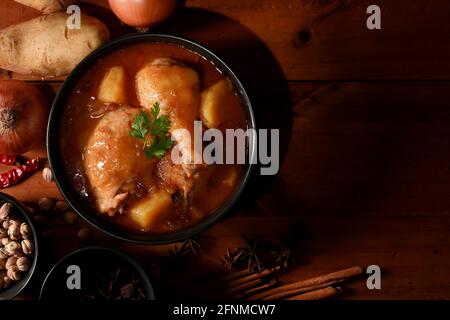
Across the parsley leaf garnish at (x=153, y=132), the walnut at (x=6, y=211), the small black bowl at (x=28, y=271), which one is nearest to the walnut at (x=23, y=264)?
the small black bowl at (x=28, y=271)

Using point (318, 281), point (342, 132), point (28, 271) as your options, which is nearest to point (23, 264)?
point (28, 271)

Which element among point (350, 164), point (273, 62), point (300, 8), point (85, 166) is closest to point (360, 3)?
point (300, 8)

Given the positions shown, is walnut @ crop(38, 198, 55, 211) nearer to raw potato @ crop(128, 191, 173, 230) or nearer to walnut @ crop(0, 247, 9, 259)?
walnut @ crop(0, 247, 9, 259)

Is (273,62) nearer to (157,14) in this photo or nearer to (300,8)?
(300,8)

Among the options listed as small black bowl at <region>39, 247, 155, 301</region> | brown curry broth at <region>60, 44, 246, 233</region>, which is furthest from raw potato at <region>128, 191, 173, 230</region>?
small black bowl at <region>39, 247, 155, 301</region>

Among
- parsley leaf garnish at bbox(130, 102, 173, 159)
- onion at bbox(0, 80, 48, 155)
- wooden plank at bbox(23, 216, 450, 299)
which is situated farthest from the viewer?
→ wooden plank at bbox(23, 216, 450, 299)
